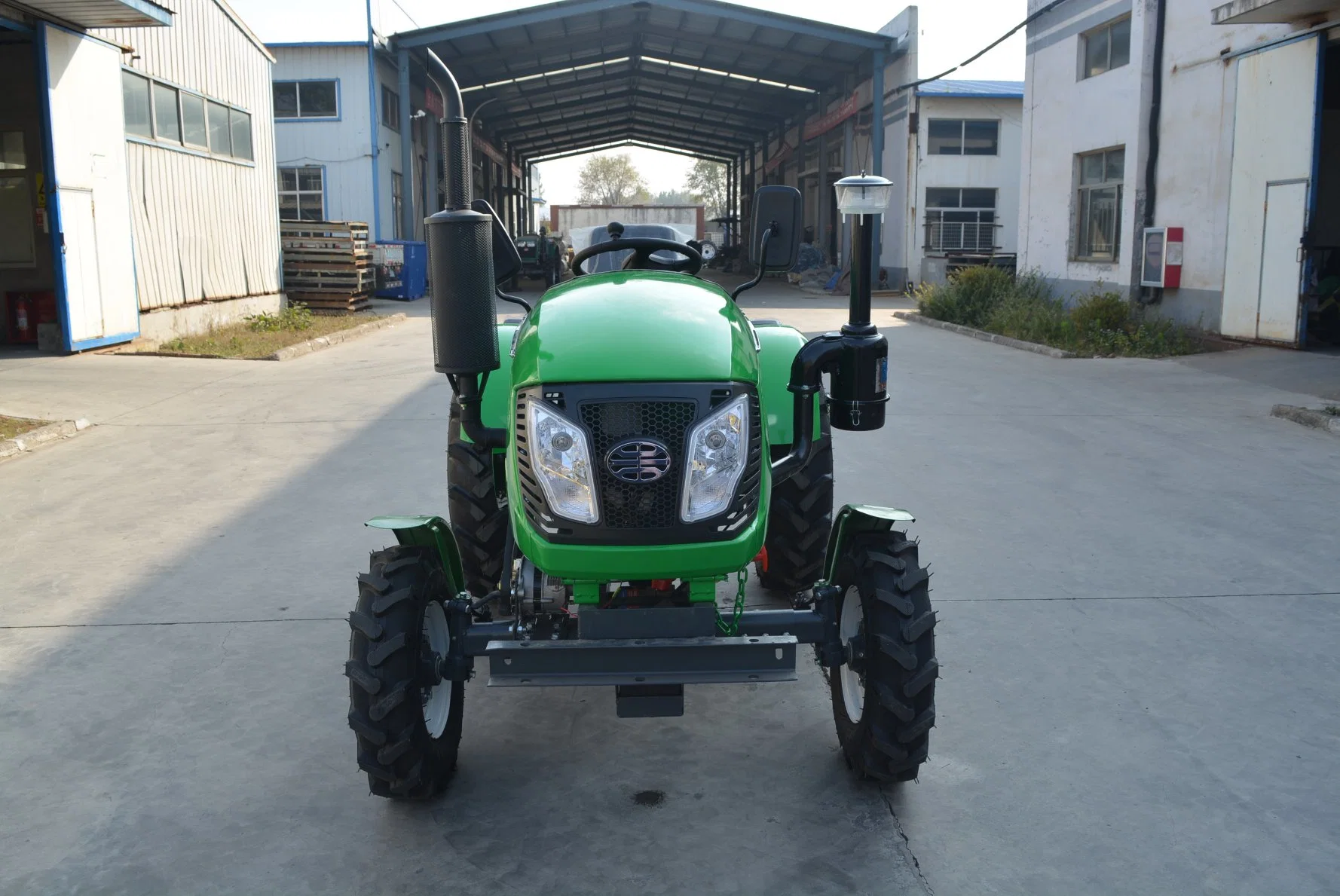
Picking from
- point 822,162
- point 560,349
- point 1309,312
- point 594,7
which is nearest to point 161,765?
point 560,349

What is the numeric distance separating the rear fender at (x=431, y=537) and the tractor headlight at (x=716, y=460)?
85 cm

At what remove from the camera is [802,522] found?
481cm

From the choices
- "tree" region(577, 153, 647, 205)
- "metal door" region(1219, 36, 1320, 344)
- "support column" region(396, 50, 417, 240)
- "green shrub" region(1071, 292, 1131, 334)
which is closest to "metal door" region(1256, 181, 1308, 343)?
"metal door" region(1219, 36, 1320, 344)

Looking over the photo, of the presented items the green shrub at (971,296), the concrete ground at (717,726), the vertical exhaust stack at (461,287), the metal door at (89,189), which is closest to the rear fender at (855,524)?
the concrete ground at (717,726)

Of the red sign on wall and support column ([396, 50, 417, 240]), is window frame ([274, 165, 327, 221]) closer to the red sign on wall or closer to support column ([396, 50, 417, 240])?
support column ([396, 50, 417, 240])

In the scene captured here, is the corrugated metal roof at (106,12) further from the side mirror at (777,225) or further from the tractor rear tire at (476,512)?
the side mirror at (777,225)

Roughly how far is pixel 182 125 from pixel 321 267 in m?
5.21

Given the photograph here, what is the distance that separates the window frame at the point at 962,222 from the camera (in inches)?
1344

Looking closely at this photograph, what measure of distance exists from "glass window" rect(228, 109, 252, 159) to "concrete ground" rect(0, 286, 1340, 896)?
43.3ft

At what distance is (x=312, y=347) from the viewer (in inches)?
647

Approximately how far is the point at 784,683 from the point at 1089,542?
255 centimetres

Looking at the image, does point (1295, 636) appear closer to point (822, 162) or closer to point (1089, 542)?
point (1089, 542)

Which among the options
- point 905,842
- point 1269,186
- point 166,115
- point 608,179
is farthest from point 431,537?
point 608,179

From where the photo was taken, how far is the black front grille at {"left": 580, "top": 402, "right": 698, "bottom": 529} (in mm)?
3168
